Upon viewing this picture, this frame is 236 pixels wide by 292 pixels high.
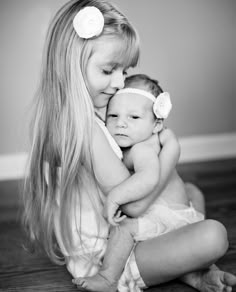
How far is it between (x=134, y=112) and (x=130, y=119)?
2 cm

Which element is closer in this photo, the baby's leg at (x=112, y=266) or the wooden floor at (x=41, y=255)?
the baby's leg at (x=112, y=266)

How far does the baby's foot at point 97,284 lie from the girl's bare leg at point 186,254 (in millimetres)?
90

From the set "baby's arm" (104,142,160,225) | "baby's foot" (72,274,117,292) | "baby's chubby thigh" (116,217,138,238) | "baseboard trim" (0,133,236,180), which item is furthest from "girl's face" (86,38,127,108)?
"baseboard trim" (0,133,236,180)

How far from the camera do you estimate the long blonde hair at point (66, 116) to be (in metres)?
1.14

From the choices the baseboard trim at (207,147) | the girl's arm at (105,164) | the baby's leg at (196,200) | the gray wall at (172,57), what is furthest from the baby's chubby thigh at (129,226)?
the baseboard trim at (207,147)

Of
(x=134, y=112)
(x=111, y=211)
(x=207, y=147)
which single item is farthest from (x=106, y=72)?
(x=207, y=147)

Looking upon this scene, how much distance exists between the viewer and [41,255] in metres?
1.49

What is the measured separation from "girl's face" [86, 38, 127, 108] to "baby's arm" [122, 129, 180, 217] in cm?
20

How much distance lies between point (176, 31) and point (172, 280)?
200 cm

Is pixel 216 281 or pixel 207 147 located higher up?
pixel 216 281

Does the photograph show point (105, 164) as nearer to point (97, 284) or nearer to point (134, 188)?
point (134, 188)

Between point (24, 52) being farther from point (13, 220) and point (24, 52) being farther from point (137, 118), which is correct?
Answer: point (137, 118)

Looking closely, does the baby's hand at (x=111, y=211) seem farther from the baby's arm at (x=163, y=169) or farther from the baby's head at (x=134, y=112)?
the baby's head at (x=134, y=112)

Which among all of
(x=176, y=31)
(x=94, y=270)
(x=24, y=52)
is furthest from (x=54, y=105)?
(x=176, y=31)
